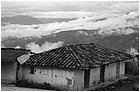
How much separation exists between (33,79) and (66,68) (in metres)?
2.61

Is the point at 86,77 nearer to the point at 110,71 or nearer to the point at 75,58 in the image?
the point at 75,58

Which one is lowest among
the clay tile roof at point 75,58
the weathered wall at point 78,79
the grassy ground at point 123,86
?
the grassy ground at point 123,86

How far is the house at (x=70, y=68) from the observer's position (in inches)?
573

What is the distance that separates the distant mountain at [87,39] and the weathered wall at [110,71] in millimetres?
18508

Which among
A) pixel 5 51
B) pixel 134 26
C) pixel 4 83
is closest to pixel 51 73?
pixel 4 83

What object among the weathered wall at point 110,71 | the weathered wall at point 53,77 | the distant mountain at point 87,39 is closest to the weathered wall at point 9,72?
the weathered wall at point 53,77

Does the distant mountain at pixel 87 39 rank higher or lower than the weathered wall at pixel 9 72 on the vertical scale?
higher

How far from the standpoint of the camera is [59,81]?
48.8ft

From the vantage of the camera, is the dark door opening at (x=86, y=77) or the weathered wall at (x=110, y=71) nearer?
the dark door opening at (x=86, y=77)

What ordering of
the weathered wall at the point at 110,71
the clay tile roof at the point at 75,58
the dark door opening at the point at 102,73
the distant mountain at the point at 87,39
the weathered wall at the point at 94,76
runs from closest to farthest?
the clay tile roof at the point at 75,58, the weathered wall at the point at 94,76, the dark door opening at the point at 102,73, the weathered wall at the point at 110,71, the distant mountain at the point at 87,39

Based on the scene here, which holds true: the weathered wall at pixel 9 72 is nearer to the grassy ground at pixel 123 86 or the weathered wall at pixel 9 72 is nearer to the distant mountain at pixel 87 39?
the grassy ground at pixel 123 86

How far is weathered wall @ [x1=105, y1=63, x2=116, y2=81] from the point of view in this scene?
17203 millimetres

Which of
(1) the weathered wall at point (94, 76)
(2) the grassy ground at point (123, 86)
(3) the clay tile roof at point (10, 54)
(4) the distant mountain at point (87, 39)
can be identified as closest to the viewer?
(2) the grassy ground at point (123, 86)

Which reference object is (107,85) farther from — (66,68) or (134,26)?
(134,26)
